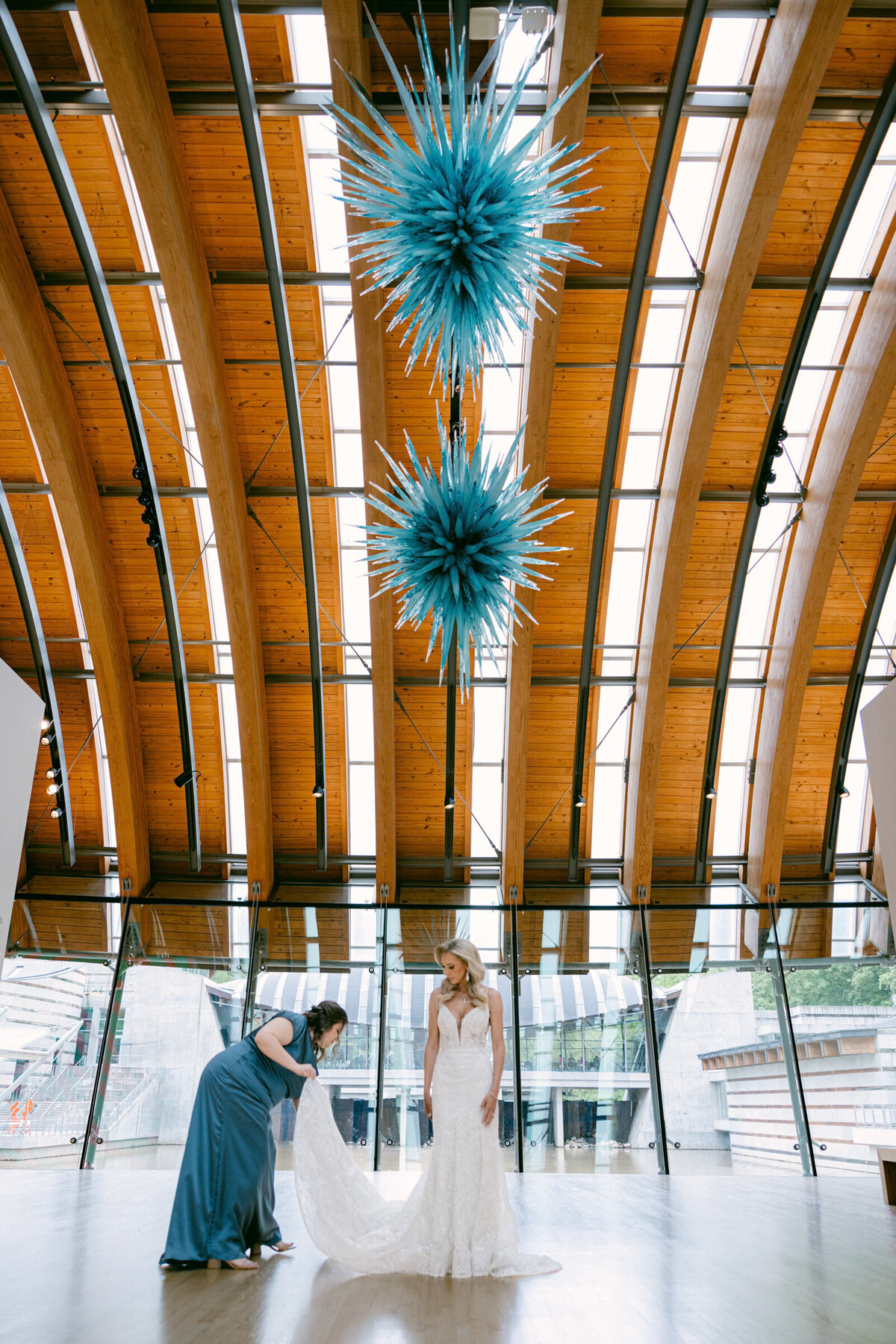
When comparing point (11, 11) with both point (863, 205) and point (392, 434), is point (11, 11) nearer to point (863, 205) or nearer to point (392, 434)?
point (392, 434)

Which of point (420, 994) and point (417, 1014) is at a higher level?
point (420, 994)

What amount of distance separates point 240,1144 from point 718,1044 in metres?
8.45

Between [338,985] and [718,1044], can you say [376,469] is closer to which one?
[338,985]

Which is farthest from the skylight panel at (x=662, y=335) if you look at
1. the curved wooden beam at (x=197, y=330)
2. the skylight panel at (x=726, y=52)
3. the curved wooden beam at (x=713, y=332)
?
the curved wooden beam at (x=197, y=330)

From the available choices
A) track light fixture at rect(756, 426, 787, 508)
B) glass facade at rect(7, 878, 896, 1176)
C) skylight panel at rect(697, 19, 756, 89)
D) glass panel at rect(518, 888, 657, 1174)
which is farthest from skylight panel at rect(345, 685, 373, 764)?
skylight panel at rect(697, 19, 756, 89)

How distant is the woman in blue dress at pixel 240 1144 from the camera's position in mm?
5246

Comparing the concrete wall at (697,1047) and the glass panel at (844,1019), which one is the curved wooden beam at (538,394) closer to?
the concrete wall at (697,1047)

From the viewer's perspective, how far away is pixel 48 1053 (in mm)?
12172

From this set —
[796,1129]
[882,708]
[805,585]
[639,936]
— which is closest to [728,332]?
[805,585]

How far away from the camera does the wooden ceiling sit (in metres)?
9.25

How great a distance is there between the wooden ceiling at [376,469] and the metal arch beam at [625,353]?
14.9 inches

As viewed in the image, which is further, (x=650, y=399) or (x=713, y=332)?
(x=650, y=399)

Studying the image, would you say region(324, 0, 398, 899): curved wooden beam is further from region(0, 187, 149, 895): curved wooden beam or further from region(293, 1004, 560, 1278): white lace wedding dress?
region(293, 1004, 560, 1278): white lace wedding dress

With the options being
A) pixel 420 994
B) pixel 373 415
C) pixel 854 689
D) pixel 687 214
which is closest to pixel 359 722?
pixel 420 994
